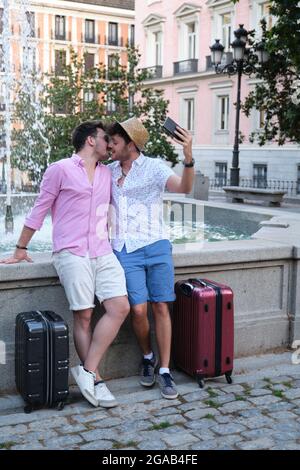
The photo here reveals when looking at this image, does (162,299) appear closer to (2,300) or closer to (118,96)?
(2,300)

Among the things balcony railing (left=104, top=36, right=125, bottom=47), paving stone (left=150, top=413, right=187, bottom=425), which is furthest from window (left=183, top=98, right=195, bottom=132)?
paving stone (left=150, top=413, right=187, bottom=425)

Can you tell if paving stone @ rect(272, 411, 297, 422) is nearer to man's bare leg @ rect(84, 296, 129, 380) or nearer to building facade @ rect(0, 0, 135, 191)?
man's bare leg @ rect(84, 296, 129, 380)

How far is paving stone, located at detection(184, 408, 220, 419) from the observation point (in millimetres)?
4438

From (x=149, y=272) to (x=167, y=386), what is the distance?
0.85m

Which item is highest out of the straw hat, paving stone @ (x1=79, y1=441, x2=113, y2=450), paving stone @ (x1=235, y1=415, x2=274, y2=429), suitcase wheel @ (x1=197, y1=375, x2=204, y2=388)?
the straw hat

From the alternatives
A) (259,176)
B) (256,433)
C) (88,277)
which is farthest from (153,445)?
(259,176)

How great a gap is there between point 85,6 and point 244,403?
58.0 metres

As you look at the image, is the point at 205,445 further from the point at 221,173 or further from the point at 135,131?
the point at 221,173

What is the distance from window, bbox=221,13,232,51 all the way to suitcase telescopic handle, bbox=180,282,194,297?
105ft

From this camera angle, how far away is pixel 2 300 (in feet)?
15.5

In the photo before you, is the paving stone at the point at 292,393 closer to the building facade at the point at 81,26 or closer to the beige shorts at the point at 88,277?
the beige shorts at the point at 88,277

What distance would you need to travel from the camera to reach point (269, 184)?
3181 centimetres
